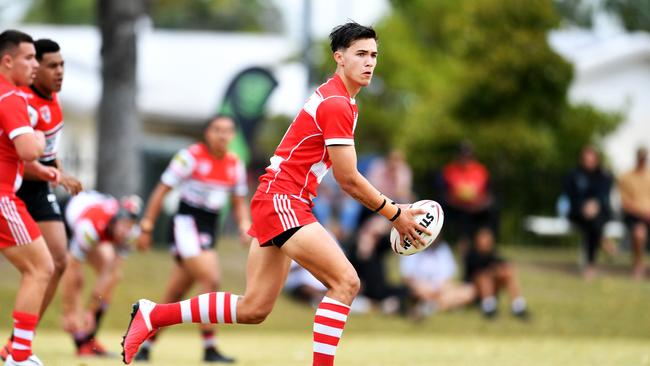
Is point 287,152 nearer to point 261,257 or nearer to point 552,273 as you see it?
point 261,257

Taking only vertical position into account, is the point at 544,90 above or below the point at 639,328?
above

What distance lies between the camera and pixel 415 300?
63.5 ft

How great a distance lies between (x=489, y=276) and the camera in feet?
63.3

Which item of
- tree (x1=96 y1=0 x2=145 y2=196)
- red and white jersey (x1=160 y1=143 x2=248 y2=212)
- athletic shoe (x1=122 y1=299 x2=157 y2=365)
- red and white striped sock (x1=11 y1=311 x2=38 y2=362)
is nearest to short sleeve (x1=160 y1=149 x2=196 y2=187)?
red and white jersey (x1=160 y1=143 x2=248 y2=212)

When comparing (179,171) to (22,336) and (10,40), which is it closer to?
(10,40)

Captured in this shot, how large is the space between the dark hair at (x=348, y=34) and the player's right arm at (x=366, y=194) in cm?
72

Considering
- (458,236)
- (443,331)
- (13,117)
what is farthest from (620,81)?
(13,117)

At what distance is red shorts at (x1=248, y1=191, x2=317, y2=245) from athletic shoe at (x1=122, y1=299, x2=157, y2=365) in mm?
1048

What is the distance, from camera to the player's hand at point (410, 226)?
26.6 feet

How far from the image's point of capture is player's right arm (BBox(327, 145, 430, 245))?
26.5ft

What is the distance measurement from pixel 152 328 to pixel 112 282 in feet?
14.7

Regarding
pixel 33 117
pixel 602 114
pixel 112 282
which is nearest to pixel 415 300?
pixel 112 282

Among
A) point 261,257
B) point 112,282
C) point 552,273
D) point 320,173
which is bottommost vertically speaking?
point 552,273

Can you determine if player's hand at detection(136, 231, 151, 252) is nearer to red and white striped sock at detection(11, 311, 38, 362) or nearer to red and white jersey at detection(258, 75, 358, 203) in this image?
red and white striped sock at detection(11, 311, 38, 362)
